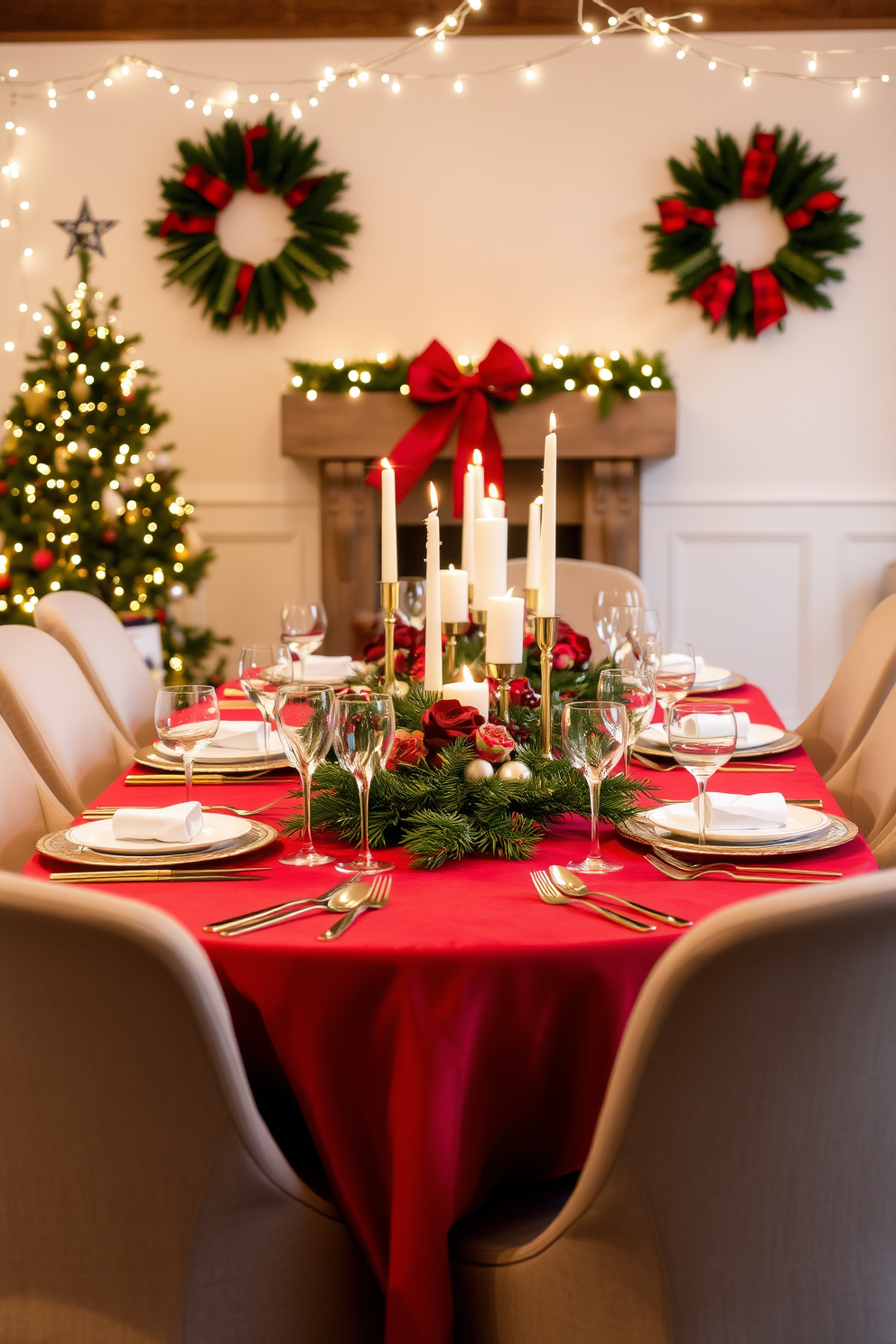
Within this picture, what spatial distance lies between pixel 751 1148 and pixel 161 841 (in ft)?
2.49

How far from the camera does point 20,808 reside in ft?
5.62

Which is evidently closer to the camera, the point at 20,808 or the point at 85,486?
the point at 20,808

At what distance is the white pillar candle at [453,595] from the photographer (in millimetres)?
1747

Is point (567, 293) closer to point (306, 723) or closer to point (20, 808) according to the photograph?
point (20, 808)

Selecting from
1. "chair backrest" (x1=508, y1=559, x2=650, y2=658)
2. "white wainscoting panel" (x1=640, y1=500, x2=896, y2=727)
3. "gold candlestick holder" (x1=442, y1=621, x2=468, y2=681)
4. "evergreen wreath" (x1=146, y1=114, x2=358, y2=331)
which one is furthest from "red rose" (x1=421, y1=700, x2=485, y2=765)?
"evergreen wreath" (x1=146, y1=114, x2=358, y2=331)

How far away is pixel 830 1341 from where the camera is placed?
98 centimetres

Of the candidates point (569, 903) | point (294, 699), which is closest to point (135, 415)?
point (294, 699)

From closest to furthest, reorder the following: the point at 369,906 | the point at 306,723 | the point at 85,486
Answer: the point at 369,906
the point at 306,723
the point at 85,486

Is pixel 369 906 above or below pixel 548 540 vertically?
below

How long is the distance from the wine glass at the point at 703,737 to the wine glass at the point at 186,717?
550mm

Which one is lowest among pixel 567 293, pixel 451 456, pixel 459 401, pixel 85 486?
pixel 85 486

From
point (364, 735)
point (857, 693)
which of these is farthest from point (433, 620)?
point (857, 693)

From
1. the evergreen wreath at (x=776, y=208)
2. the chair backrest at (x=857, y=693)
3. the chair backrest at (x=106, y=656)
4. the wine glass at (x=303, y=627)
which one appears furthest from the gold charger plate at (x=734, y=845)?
the evergreen wreath at (x=776, y=208)

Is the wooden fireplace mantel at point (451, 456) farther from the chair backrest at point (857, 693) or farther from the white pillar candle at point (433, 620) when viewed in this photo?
the white pillar candle at point (433, 620)
